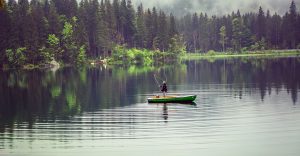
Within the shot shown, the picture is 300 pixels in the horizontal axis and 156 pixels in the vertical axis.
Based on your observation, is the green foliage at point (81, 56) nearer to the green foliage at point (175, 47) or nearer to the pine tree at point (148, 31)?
the pine tree at point (148, 31)

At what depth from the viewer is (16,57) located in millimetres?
126375

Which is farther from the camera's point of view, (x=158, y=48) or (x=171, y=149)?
(x=158, y=48)

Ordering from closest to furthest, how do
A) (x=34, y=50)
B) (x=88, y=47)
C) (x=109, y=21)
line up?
(x=34, y=50)
(x=88, y=47)
(x=109, y=21)

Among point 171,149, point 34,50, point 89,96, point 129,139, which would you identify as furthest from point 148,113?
point 34,50

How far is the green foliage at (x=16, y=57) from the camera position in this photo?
125 meters

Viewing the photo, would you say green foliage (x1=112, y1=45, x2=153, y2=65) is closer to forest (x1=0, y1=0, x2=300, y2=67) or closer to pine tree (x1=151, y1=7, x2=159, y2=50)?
forest (x1=0, y1=0, x2=300, y2=67)

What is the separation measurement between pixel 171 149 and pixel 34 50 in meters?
107

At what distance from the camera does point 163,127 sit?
33406 millimetres

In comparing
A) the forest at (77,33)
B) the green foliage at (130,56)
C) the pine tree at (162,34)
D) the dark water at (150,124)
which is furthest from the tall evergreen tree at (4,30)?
the dark water at (150,124)

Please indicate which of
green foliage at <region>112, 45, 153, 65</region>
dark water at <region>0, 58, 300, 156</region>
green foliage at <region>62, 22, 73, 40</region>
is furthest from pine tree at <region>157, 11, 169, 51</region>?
dark water at <region>0, 58, 300, 156</region>

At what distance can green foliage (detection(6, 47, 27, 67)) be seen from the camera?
12485cm

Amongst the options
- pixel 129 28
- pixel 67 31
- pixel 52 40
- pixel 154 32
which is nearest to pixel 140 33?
pixel 129 28

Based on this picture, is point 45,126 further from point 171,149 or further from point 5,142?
point 171,149

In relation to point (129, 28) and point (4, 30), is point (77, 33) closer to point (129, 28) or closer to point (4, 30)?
point (4, 30)
